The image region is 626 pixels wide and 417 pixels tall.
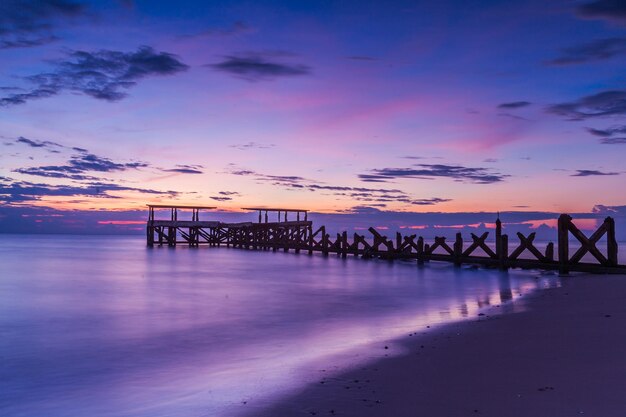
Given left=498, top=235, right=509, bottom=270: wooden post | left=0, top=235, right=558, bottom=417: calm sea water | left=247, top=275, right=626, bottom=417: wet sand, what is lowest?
left=0, top=235, right=558, bottom=417: calm sea water

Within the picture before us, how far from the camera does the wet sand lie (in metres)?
4.97

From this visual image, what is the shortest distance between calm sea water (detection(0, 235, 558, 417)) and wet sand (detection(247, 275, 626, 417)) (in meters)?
0.67

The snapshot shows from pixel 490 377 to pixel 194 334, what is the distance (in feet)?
22.3

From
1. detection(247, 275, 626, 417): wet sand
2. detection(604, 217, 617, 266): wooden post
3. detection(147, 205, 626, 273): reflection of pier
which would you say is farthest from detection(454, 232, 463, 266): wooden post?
detection(247, 275, 626, 417): wet sand

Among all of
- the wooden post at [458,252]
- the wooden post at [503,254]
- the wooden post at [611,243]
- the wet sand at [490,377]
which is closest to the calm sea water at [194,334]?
the wet sand at [490,377]

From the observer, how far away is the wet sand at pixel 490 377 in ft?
16.3

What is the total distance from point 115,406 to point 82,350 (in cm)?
413

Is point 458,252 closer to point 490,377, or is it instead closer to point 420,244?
point 420,244

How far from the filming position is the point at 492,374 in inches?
241

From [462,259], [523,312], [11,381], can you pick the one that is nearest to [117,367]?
[11,381]

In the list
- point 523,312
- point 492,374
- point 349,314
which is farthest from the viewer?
point 349,314

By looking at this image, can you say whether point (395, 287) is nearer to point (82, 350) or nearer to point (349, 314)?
point (349, 314)

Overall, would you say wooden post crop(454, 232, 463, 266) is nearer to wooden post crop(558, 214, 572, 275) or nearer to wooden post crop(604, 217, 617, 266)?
wooden post crop(558, 214, 572, 275)

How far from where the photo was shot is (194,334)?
36.7ft
